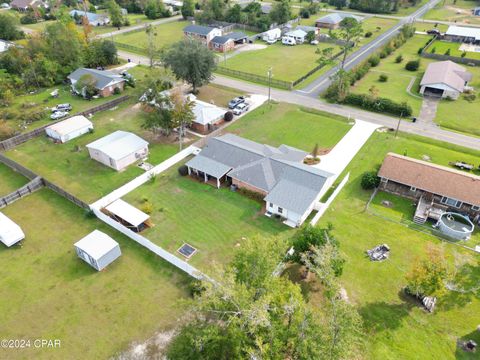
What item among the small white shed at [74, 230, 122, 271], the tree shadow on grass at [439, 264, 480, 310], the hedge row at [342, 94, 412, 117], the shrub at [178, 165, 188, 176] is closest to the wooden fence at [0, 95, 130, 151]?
the shrub at [178, 165, 188, 176]

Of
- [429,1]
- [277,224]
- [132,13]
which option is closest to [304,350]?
[277,224]

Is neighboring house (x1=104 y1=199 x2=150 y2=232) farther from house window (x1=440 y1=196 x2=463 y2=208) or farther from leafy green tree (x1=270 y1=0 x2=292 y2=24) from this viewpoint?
leafy green tree (x1=270 y1=0 x2=292 y2=24)

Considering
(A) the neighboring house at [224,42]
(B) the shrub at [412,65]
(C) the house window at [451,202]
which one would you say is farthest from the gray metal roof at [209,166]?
(B) the shrub at [412,65]

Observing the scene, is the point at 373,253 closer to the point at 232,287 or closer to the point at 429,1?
the point at 232,287

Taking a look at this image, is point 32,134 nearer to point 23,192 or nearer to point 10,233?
point 23,192

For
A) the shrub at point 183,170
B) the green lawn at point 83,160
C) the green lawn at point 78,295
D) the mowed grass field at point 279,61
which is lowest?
the green lawn at point 78,295

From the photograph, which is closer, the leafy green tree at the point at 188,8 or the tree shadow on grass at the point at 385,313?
the tree shadow on grass at the point at 385,313

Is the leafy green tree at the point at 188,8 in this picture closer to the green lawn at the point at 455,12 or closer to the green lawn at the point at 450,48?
the green lawn at the point at 450,48
